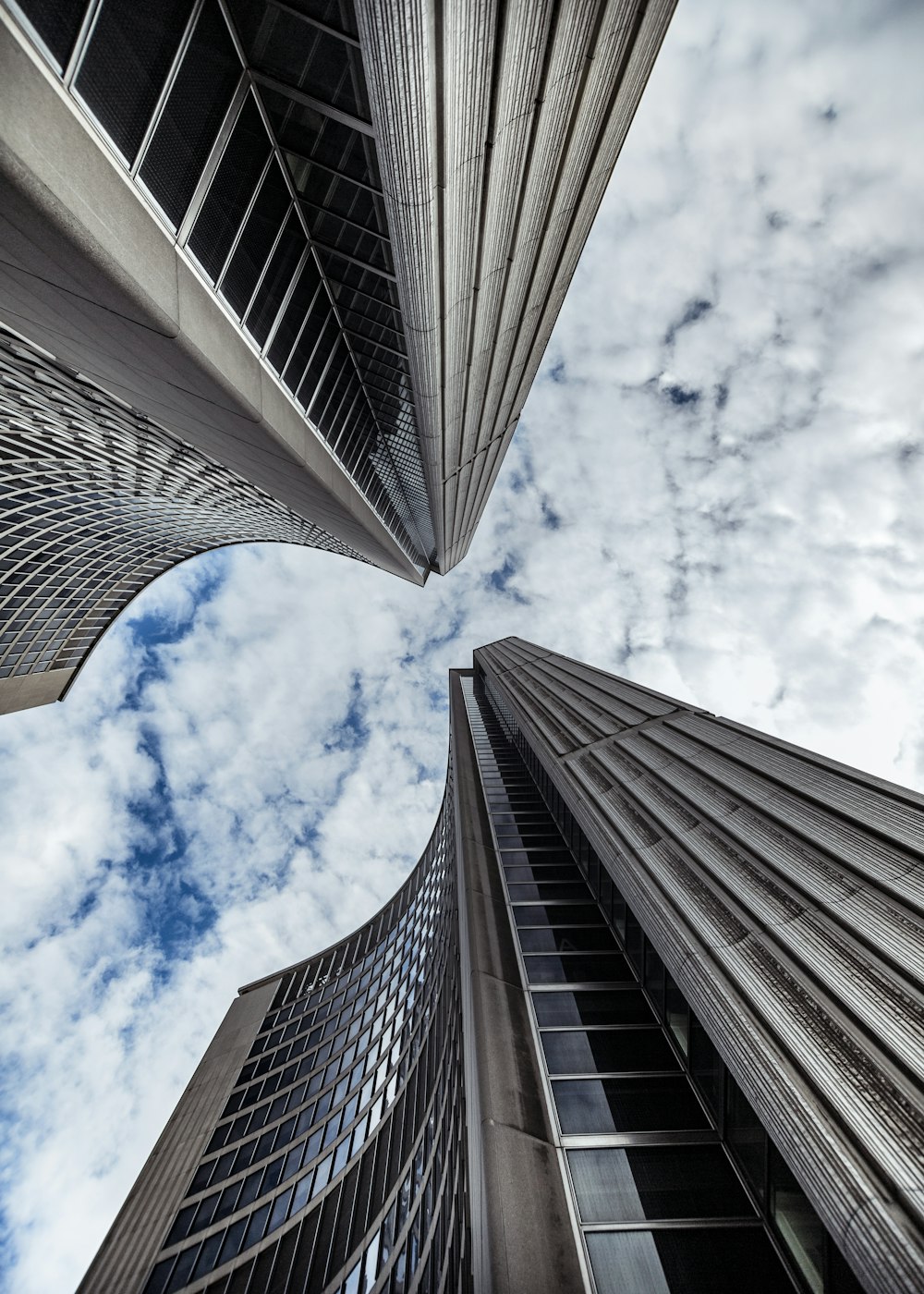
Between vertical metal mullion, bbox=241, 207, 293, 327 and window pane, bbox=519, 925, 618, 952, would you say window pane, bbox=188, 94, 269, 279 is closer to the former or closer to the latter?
vertical metal mullion, bbox=241, 207, 293, 327

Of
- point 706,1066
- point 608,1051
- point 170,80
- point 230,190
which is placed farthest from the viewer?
point 608,1051

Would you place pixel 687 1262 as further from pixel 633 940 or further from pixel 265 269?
pixel 265 269

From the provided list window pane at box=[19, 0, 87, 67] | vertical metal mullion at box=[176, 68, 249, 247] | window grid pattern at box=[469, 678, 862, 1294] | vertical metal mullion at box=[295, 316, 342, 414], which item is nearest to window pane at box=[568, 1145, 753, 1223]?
window grid pattern at box=[469, 678, 862, 1294]

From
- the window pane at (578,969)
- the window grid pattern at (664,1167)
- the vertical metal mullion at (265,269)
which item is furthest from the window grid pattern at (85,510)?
the window grid pattern at (664,1167)

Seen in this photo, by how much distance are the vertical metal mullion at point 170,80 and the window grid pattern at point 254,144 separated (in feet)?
0.06

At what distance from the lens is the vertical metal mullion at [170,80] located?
6.48 m

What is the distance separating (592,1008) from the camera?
45.2ft

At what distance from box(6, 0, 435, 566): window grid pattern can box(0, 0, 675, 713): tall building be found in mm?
36

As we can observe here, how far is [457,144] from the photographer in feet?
29.3

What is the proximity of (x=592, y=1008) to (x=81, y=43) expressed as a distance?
19.6 metres

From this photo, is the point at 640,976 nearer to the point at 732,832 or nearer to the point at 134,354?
the point at 732,832

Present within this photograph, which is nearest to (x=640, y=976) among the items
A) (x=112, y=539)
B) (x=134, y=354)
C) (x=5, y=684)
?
(x=134, y=354)

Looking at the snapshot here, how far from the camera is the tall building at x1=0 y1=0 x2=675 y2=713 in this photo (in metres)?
5.62

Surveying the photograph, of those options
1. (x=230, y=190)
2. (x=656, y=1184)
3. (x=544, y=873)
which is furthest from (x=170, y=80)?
(x=544, y=873)
